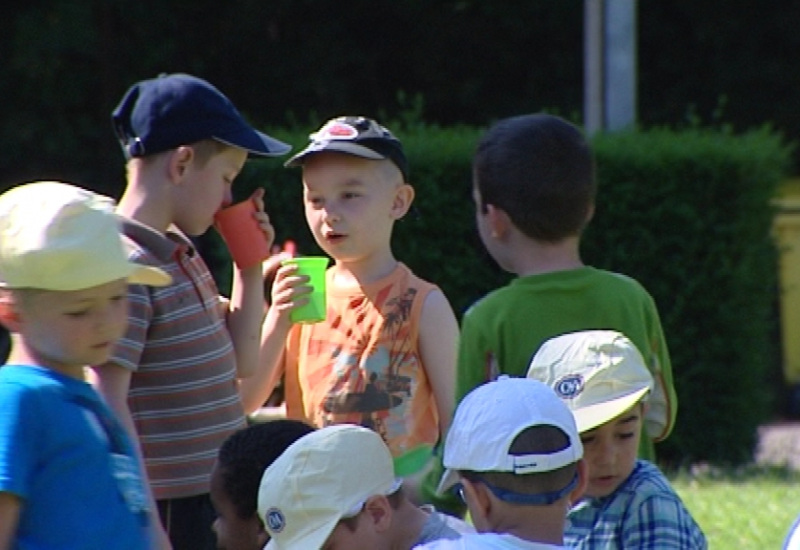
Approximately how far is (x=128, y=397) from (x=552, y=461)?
→ 4.15ft

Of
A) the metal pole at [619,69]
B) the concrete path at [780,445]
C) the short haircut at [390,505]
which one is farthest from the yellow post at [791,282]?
the short haircut at [390,505]

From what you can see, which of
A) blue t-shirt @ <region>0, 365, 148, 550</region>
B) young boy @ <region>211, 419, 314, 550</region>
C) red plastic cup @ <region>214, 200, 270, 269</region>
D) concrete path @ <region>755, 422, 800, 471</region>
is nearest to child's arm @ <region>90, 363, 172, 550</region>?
young boy @ <region>211, 419, 314, 550</region>

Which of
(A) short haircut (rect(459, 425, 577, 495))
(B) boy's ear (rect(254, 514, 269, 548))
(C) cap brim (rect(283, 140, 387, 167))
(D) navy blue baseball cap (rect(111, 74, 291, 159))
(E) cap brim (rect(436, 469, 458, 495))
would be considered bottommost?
(B) boy's ear (rect(254, 514, 269, 548))

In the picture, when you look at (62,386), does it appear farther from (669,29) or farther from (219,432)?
(669,29)

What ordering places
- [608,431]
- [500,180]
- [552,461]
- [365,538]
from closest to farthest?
[552,461] < [365,538] < [608,431] < [500,180]

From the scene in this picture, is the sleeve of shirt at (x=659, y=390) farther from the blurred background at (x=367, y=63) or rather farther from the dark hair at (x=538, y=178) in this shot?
the blurred background at (x=367, y=63)

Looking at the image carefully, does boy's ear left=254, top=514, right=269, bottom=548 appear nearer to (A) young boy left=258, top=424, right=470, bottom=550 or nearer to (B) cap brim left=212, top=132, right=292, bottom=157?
(A) young boy left=258, top=424, right=470, bottom=550

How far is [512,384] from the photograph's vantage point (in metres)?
2.81

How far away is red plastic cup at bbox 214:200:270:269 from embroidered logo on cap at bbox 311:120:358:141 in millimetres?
265

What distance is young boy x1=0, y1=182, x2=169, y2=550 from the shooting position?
8.89 feet

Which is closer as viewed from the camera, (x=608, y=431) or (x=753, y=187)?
(x=608, y=431)

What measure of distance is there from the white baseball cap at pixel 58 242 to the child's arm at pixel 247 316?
1.05 m

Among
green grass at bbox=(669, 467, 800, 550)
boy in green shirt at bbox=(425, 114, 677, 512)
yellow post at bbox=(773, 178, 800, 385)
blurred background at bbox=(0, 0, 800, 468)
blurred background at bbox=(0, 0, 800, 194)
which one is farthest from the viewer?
blurred background at bbox=(0, 0, 800, 194)

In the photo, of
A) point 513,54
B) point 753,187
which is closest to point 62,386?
point 753,187
